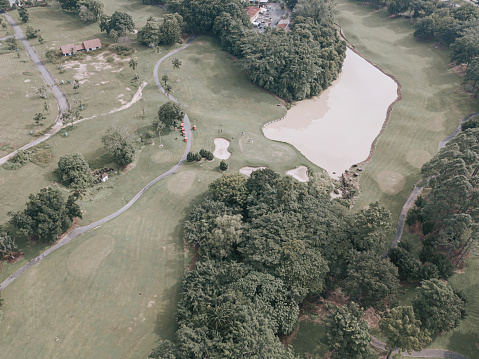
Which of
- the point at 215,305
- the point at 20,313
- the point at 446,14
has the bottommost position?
the point at 20,313

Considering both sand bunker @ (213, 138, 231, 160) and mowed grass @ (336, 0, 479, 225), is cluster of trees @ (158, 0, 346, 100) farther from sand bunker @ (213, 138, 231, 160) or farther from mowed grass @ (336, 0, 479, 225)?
sand bunker @ (213, 138, 231, 160)

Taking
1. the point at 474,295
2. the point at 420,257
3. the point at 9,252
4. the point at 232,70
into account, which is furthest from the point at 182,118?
the point at 474,295

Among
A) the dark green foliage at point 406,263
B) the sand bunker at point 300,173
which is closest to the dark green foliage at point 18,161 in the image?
the sand bunker at point 300,173

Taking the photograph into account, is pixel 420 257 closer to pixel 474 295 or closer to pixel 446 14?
pixel 474 295

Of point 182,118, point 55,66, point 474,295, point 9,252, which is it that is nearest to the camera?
point 474,295

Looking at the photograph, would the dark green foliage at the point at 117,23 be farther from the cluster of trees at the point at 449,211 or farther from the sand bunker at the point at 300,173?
the cluster of trees at the point at 449,211
